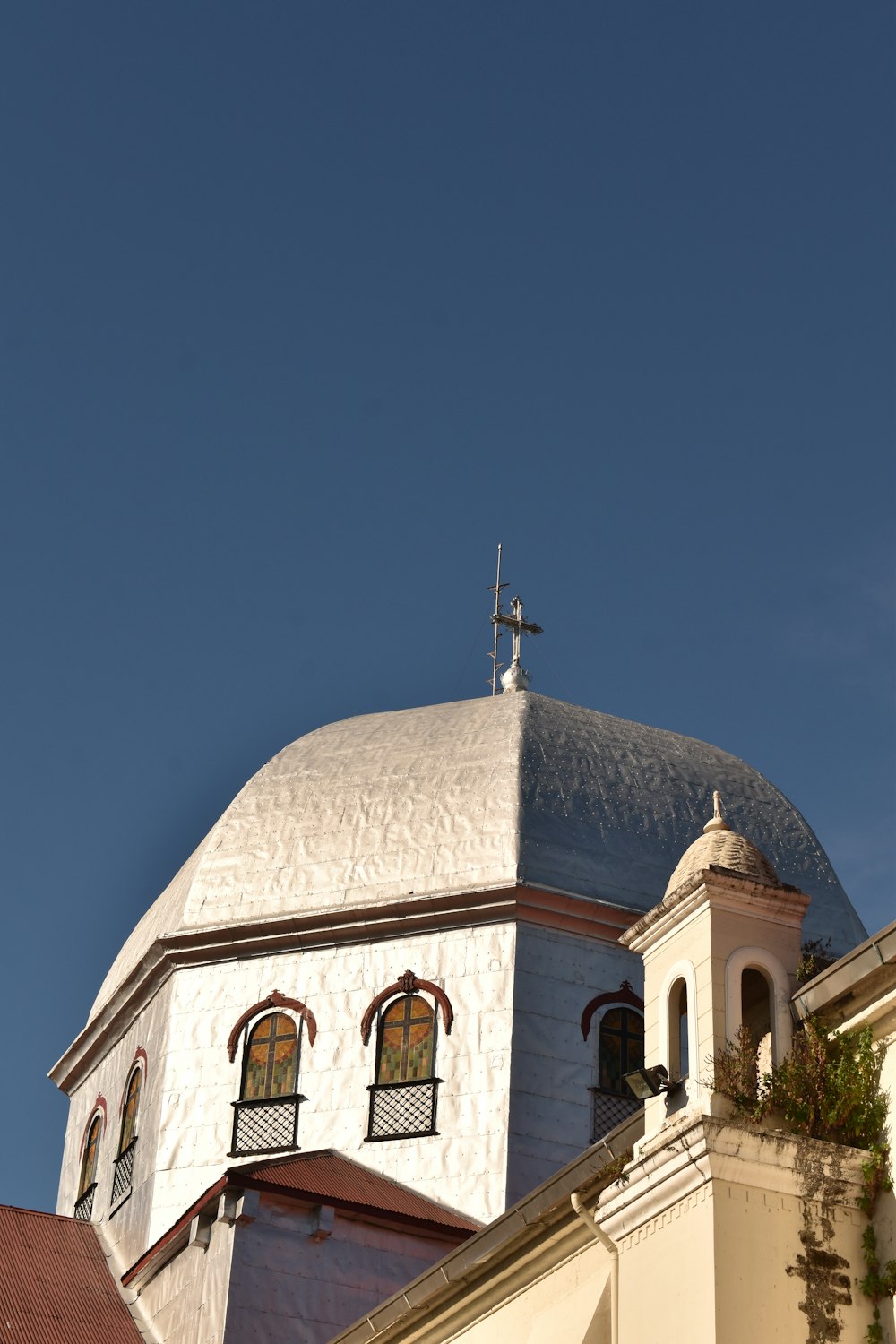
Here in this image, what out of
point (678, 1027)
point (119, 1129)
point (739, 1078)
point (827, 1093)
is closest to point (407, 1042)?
point (119, 1129)

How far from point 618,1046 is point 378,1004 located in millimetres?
2613

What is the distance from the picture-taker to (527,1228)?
1386cm

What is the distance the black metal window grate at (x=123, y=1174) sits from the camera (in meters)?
24.0

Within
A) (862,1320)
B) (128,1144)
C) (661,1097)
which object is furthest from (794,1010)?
(128,1144)

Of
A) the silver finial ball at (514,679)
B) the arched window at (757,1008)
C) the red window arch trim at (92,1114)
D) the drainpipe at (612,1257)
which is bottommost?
the drainpipe at (612,1257)

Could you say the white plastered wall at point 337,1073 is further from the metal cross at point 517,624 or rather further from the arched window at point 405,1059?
the metal cross at point 517,624

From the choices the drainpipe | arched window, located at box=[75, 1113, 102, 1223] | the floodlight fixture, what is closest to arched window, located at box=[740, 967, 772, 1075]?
the floodlight fixture

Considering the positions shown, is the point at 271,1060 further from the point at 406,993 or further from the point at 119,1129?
the point at 119,1129

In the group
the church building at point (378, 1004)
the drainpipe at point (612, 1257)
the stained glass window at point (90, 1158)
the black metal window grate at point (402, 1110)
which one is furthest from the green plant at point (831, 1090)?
the stained glass window at point (90, 1158)

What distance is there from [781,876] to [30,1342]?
31.7ft

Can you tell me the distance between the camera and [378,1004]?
23.0 meters

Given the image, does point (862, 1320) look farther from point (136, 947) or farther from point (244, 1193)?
point (136, 947)

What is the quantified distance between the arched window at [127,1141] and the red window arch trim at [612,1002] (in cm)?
535

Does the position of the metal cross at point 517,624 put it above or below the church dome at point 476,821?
above
